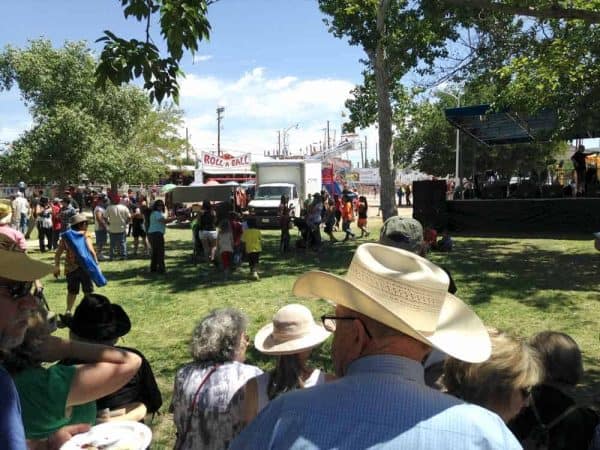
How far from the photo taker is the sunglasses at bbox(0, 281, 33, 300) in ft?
7.55

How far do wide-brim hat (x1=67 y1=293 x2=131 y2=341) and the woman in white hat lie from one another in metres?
0.81

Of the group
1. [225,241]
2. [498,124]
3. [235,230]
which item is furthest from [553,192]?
[225,241]

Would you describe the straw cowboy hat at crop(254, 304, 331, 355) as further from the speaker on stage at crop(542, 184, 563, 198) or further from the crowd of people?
the speaker on stage at crop(542, 184, 563, 198)

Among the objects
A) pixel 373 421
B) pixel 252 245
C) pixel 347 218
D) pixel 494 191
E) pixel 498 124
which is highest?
pixel 498 124

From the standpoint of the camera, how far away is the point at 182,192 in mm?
25031

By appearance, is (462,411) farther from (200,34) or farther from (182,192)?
(182,192)

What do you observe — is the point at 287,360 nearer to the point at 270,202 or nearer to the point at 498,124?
the point at 270,202

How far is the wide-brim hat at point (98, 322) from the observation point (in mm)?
2893

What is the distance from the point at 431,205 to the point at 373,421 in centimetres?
1841

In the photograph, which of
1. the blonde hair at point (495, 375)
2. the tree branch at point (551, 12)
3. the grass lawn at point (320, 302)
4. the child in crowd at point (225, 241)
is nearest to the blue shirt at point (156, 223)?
the grass lawn at point (320, 302)

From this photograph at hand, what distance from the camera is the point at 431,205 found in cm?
1900

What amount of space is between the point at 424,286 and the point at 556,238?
17.2 m

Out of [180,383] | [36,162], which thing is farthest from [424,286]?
[36,162]

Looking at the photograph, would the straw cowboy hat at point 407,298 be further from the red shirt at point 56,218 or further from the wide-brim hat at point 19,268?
the red shirt at point 56,218
